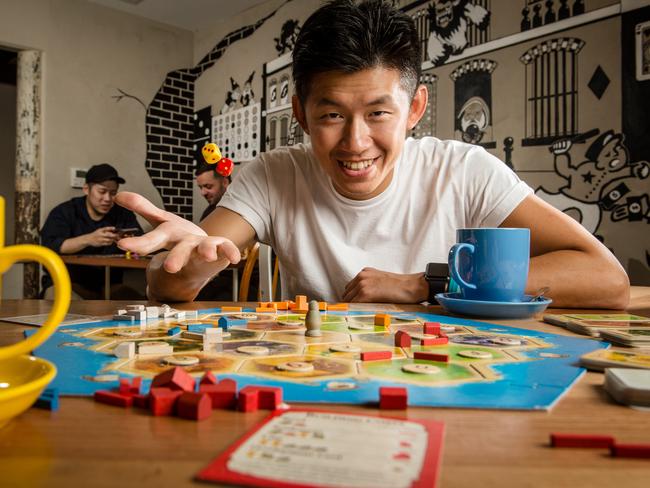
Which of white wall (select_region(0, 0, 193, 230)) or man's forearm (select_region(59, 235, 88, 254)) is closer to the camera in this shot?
man's forearm (select_region(59, 235, 88, 254))

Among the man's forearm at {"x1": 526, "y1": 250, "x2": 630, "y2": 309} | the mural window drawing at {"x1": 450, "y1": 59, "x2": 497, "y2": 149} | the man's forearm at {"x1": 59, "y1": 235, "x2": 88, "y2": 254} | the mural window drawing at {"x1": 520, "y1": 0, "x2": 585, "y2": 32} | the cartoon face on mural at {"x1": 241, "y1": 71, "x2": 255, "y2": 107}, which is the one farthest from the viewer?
the cartoon face on mural at {"x1": 241, "y1": 71, "x2": 255, "y2": 107}

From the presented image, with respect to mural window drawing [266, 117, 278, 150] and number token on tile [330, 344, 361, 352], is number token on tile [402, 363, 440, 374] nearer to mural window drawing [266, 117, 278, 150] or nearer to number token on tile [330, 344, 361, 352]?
number token on tile [330, 344, 361, 352]

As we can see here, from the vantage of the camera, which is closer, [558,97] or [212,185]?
[558,97]

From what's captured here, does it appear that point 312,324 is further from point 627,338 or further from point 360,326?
point 627,338

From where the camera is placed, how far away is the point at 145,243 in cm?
82

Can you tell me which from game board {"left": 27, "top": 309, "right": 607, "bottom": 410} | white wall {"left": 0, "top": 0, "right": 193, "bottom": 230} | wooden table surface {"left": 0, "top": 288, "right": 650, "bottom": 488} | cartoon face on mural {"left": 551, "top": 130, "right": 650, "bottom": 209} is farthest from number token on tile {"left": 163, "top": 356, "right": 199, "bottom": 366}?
white wall {"left": 0, "top": 0, "right": 193, "bottom": 230}

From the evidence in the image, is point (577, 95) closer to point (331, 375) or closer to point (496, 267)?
point (496, 267)

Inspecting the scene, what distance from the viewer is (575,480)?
285 millimetres

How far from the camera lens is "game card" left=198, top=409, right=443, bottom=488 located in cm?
28

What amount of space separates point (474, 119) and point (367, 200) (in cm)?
175

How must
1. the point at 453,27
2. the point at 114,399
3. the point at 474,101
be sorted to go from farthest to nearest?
the point at 453,27 → the point at 474,101 → the point at 114,399

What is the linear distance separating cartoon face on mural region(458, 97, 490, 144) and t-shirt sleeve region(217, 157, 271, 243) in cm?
177

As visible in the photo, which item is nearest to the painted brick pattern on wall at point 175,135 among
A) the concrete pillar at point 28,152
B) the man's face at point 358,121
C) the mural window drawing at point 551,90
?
the concrete pillar at point 28,152

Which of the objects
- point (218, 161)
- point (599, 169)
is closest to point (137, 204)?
point (599, 169)
